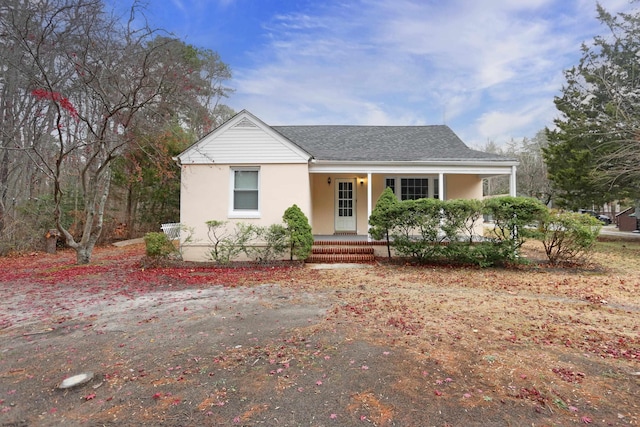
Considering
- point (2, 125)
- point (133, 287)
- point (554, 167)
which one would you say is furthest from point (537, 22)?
point (2, 125)

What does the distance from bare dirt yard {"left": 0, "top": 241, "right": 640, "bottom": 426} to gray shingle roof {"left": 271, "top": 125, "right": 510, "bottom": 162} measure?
5.31 metres

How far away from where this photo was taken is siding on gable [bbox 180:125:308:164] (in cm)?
1031

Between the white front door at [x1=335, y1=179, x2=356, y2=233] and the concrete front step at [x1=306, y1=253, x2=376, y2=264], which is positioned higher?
the white front door at [x1=335, y1=179, x2=356, y2=233]

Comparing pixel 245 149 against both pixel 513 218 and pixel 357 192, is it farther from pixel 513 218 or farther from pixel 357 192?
pixel 513 218

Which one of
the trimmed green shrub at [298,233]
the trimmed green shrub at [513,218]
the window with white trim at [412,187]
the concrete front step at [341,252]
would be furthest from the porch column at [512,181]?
the trimmed green shrub at [298,233]

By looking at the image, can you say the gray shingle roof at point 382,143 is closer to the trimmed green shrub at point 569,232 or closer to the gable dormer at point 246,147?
the gable dormer at point 246,147

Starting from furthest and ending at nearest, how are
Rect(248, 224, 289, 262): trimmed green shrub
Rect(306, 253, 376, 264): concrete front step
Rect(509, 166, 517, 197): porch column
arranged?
Rect(509, 166, 517, 197): porch column → Rect(306, 253, 376, 264): concrete front step → Rect(248, 224, 289, 262): trimmed green shrub

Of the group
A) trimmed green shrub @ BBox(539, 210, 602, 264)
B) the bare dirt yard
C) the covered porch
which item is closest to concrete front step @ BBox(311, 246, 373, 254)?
the covered porch

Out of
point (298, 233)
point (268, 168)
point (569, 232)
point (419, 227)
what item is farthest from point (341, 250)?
point (569, 232)

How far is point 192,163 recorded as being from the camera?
1025 centimetres

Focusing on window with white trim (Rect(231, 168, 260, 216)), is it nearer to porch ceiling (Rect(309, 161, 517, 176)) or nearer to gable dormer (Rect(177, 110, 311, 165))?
gable dormer (Rect(177, 110, 311, 165))

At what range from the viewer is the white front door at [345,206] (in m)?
→ 12.9

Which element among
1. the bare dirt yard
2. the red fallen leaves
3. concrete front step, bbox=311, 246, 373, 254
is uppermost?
concrete front step, bbox=311, 246, 373, 254

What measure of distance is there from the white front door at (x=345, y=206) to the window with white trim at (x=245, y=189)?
3691mm
